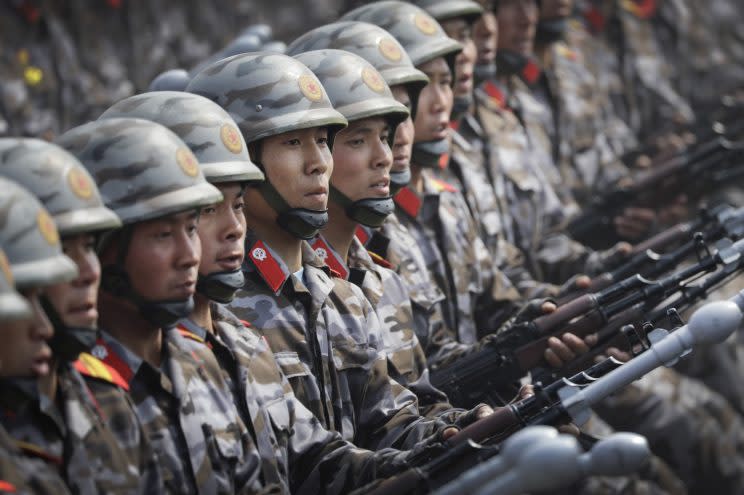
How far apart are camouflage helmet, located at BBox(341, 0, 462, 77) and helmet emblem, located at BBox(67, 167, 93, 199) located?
3588 millimetres

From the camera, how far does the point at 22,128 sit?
49.1 feet

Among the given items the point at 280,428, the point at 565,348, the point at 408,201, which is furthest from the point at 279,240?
the point at 408,201

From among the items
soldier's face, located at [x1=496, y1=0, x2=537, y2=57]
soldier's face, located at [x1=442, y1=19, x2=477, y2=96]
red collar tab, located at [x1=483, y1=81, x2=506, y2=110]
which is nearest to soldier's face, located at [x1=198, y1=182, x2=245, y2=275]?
soldier's face, located at [x1=442, y1=19, x2=477, y2=96]

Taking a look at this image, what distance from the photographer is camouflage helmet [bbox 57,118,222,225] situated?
537 cm

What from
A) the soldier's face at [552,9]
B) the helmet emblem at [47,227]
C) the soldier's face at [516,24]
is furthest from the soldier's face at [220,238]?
the soldier's face at [552,9]

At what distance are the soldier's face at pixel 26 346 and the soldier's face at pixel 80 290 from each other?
0.13 m

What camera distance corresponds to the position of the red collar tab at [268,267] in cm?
648

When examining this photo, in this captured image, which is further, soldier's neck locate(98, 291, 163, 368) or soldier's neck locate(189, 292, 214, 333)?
soldier's neck locate(189, 292, 214, 333)

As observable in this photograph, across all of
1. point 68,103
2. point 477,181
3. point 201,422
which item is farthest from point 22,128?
point 201,422

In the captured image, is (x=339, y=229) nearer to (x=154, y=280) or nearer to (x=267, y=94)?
(x=267, y=94)

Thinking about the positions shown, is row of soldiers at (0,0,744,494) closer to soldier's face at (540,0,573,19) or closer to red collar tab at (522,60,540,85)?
red collar tab at (522,60,540,85)

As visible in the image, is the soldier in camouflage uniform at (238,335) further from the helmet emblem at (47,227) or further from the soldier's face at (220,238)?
the helmet emblem at (47,227)

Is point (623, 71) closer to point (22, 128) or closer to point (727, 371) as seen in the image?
point (727, 371)

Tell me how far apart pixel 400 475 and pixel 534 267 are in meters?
4.92
